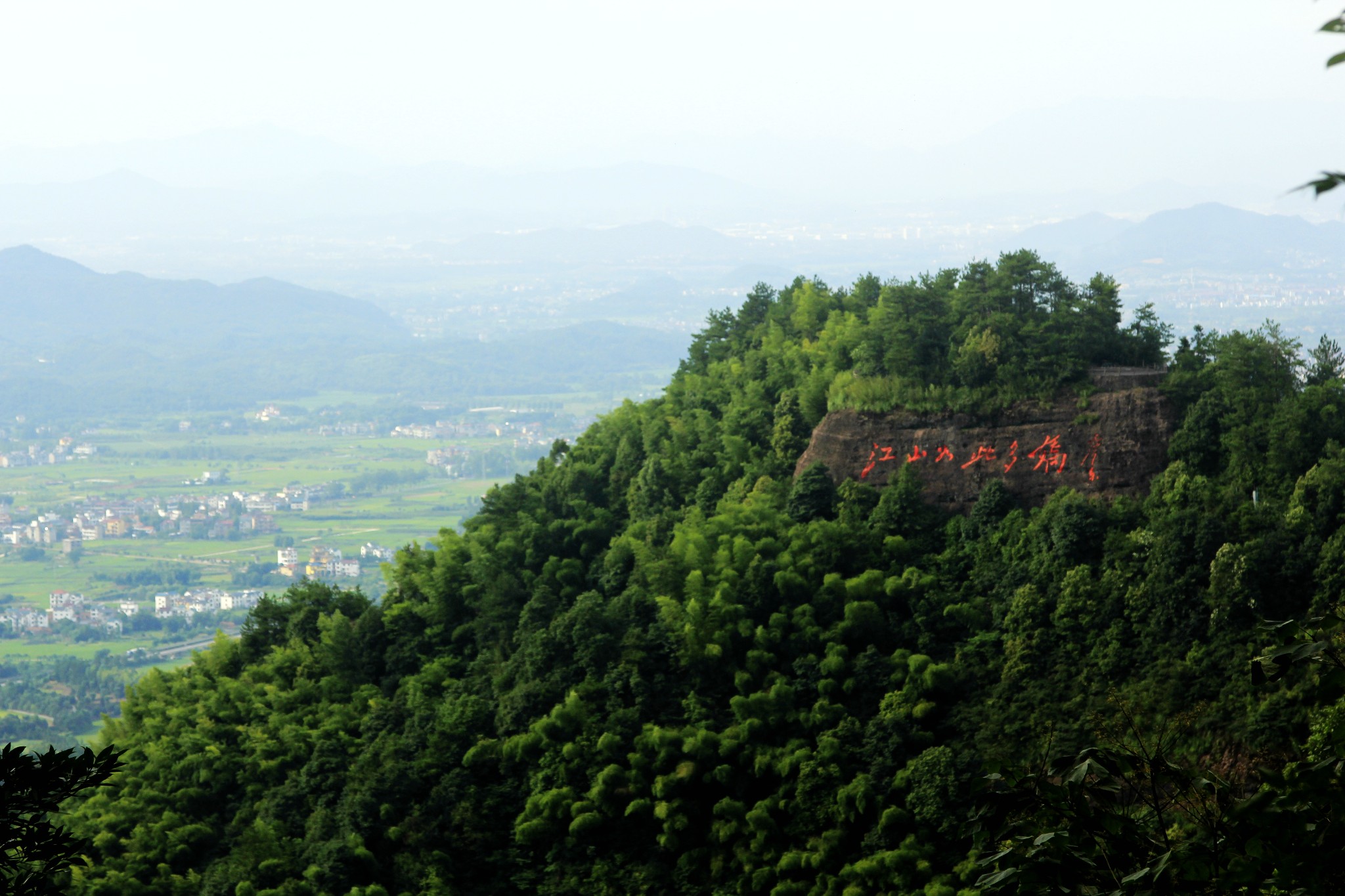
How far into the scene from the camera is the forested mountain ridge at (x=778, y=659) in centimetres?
1853

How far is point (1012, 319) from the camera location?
926 inches

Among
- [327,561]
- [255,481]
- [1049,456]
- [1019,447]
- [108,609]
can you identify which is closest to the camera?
Result: [1049,456]

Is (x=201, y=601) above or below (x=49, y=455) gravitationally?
below

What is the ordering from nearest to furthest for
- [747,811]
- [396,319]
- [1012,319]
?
[747,811] → [1012,319] → [396,319]

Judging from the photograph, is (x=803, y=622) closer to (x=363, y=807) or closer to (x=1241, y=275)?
(x=363, y=807)

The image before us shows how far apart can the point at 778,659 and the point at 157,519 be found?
215ft

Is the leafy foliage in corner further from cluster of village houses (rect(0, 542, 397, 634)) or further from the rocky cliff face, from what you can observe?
cluster of village houses (rect(0, 542, 397, 634))

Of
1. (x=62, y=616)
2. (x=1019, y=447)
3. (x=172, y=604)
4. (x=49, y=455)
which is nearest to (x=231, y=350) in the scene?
(x=49, y=455)

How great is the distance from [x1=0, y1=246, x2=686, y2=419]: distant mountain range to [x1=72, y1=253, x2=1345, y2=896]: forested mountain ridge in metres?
88.4

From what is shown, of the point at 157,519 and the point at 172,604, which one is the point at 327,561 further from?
the point at 157,519

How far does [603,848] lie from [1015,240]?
255ft

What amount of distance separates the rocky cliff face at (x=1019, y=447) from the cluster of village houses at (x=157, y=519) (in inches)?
2382

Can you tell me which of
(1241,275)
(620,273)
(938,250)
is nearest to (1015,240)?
(938,250)

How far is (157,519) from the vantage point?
78.1 meters
